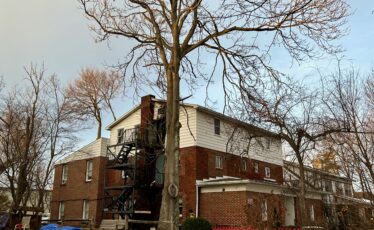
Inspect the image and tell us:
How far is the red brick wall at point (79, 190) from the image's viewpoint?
3231cm

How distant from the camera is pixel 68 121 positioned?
32594mm

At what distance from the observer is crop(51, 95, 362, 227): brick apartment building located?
24172 millimetres

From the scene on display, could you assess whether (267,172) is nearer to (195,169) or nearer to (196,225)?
(195,169)

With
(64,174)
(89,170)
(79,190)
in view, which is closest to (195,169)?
(89,170)

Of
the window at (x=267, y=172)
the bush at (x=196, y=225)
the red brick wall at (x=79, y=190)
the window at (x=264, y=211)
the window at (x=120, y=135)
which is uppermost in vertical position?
the window at (x=120, y=135)

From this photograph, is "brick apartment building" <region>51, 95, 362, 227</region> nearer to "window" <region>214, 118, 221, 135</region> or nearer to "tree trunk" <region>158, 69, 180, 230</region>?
"window" <region>214, 118, 221, 135</region>

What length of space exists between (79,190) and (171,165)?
874 inches

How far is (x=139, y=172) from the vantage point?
94.6 feet

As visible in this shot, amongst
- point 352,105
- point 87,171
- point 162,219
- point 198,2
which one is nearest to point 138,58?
point 198,2

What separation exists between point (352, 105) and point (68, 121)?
974 inches

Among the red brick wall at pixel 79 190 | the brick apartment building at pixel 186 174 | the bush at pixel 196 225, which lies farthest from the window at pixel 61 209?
the bush at pixel 196 225

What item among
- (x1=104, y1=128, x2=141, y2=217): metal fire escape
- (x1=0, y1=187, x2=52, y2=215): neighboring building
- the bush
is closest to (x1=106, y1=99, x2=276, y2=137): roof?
(x1=104, y1=128, x2=141, y2=217): metal fire escape

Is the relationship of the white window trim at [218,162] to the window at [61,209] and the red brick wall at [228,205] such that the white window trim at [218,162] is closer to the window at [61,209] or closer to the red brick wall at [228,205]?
the red brick wall at [228,205]

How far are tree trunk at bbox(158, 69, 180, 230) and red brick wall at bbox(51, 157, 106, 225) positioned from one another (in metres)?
19.0
